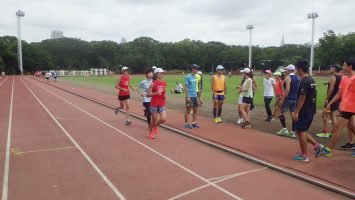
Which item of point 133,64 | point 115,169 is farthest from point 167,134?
point 133,64

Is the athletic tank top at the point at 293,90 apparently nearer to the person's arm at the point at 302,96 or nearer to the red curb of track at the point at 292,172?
the red curb of track at the point at 292,172

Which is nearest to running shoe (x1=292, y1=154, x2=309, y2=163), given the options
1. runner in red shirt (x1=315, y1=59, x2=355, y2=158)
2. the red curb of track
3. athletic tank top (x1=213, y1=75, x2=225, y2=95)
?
runner in red shirt (x1=315, y1=59, x2=355, y2=158)

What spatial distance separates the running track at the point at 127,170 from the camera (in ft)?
18.8

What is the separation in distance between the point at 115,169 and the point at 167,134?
378cm

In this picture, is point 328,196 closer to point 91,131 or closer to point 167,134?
point 167,134

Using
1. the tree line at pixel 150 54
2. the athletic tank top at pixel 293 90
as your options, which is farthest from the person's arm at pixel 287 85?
the tree line at pixel 150 54

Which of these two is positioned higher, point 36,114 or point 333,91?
point 333,91

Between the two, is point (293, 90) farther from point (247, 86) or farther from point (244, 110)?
point (244, 110)

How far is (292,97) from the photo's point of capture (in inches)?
391

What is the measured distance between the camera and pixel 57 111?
53.4 ft

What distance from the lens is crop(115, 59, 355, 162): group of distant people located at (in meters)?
7.23

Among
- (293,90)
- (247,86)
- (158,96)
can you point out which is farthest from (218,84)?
(158,96)

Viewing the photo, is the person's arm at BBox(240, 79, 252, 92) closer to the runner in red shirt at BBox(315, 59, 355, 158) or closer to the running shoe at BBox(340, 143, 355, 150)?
the running shoe at BBox(340, 143, 355, 150)

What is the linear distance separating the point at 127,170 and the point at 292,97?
5186 mm
